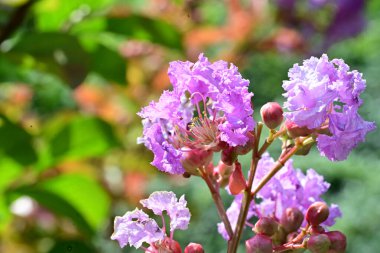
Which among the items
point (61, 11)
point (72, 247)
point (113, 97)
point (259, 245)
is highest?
point (113, 97)

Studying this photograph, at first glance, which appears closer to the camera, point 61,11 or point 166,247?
point 166,247

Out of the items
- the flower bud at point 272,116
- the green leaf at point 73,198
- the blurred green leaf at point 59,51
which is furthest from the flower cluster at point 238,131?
the green leaf at point 73,198

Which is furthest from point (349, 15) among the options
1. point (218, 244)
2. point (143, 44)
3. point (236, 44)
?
point (218, 244)

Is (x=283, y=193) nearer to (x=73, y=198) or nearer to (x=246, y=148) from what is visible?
(x=246, y=148)

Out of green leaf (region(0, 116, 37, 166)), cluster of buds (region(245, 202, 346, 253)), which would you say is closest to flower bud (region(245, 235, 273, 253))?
cluster of buds (region(245, 202, 346, 253))

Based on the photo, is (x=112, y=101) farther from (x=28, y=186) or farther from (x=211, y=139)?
(x=211, y=139)

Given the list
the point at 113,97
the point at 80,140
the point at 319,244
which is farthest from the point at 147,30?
the point at 113,97
